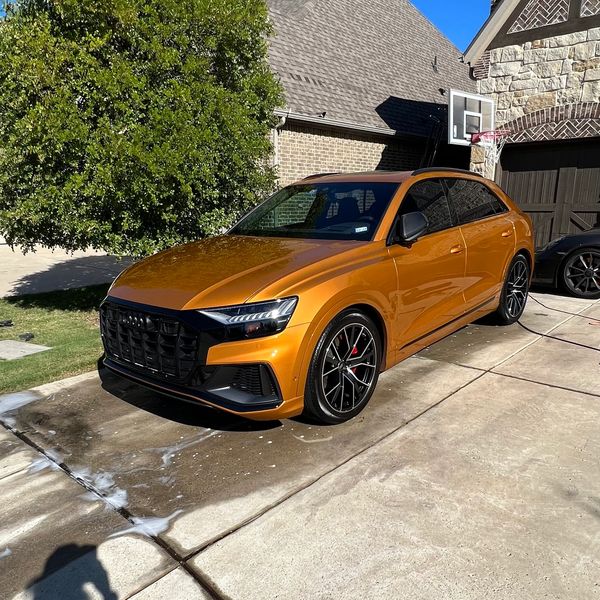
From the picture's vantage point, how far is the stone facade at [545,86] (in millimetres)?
9469

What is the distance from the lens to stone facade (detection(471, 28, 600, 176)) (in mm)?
9469

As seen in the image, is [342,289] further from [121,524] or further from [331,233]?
[121,524]

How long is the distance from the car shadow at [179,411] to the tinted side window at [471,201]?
2.60 metres

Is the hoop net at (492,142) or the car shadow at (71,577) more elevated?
the hoop net at (492,142)

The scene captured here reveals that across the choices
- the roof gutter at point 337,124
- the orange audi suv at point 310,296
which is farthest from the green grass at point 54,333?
the roof gutter at point 337,124

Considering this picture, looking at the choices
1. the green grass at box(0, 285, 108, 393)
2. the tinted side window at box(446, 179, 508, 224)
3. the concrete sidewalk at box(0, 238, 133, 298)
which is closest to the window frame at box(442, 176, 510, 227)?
the tinted side window at box(446, 179, 508, 224)

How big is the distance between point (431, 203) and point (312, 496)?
268 centimetres

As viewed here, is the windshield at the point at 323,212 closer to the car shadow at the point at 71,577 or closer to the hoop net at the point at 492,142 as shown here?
the car shadow at the point at 71,577

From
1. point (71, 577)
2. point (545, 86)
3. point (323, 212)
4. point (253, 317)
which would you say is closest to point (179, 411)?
point (253, 317)

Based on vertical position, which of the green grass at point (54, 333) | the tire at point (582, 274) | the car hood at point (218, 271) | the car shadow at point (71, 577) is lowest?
the green grass at point (54, 333)

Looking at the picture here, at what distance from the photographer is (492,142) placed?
1053 centimetres

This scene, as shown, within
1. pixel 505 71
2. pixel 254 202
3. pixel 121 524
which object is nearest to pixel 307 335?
pixel 121 524

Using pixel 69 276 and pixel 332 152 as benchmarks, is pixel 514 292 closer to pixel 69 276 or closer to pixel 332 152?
pixel 332 152

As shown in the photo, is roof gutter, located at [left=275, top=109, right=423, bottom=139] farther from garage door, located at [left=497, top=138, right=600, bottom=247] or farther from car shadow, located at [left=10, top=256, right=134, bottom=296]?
car shadow, located at [left=10, top=256, right=134, bottom=296]
